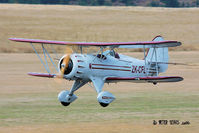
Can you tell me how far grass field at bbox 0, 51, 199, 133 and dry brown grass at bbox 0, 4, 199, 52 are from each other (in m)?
21.7

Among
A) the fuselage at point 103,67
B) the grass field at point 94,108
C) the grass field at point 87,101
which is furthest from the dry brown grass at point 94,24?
the fuselage at point 103,67

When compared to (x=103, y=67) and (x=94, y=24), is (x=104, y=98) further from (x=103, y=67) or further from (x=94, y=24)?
(x=94, y=24)

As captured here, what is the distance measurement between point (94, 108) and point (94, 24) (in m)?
46.1

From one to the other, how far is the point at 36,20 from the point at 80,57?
4788 centimetres

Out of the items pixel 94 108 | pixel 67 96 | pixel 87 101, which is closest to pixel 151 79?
pixel 94 108

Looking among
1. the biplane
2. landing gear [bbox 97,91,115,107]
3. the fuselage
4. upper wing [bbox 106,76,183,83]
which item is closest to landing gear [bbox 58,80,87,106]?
the biplane

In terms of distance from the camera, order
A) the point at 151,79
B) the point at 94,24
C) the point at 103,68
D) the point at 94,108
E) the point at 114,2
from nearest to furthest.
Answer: the point at 151,79, the point at 94,108, the point at 103,68, the point at 94,24, the point at 114,2

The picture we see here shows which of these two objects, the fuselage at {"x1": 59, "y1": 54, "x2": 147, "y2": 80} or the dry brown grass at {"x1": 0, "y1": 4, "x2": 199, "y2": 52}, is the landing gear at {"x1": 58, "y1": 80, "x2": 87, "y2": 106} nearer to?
the fuselage at {"x1": 59, "y1": 54, "x2": 147, "y2": 80}

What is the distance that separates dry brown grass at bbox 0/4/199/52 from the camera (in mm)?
54250

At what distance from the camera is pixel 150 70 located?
64.5 ft

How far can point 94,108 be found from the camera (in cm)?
1755

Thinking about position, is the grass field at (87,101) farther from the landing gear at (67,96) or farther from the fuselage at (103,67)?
the fuselage at (103,67)

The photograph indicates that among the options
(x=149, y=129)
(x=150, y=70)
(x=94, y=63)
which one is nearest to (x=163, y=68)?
(x=150, y=70)

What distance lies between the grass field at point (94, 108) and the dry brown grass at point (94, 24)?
21.7 m
